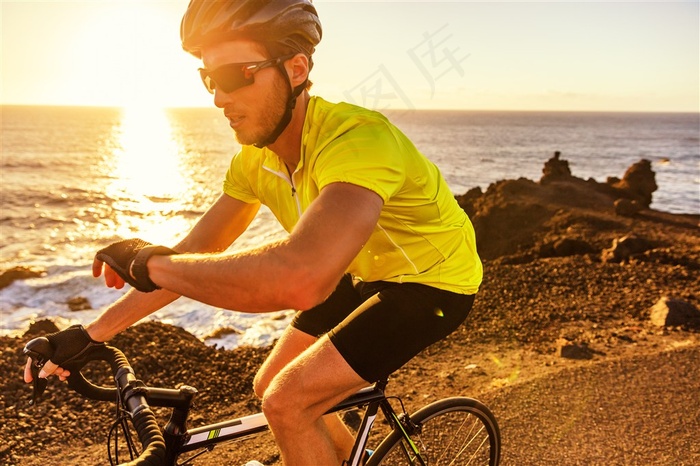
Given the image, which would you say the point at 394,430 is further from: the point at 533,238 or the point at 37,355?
the point at 533,238

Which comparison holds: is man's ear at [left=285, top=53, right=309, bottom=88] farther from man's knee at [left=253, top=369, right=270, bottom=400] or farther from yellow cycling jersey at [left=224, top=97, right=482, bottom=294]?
man's knee at [left=253, top=369, right=270, bottom=400]

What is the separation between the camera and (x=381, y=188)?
2.00 meters

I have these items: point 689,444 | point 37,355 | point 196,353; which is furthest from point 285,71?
point 196,353

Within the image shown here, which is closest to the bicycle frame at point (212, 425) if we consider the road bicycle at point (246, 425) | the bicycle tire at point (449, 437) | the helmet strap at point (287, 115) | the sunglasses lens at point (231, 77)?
the road bicycle at point (246, 425)

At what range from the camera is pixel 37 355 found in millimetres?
2219

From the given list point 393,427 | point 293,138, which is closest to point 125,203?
point 393,427

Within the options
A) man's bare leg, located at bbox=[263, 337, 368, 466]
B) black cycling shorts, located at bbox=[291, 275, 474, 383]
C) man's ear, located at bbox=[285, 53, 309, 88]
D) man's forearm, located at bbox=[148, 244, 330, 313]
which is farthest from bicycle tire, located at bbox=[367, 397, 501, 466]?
man's ear, located at bbox=[285, 53, 309, 88]

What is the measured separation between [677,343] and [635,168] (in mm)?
18479

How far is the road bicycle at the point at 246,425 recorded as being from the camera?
6.92 feet

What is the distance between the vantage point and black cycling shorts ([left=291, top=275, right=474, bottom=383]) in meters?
2.43

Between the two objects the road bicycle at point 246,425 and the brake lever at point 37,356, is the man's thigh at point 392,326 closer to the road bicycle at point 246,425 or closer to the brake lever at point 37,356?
the road bicycle at point 246,425

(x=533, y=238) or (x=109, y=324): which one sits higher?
(x=109, y=324)

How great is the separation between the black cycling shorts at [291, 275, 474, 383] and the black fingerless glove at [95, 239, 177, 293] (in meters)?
0.92

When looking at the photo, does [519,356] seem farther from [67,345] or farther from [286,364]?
[67,345]
